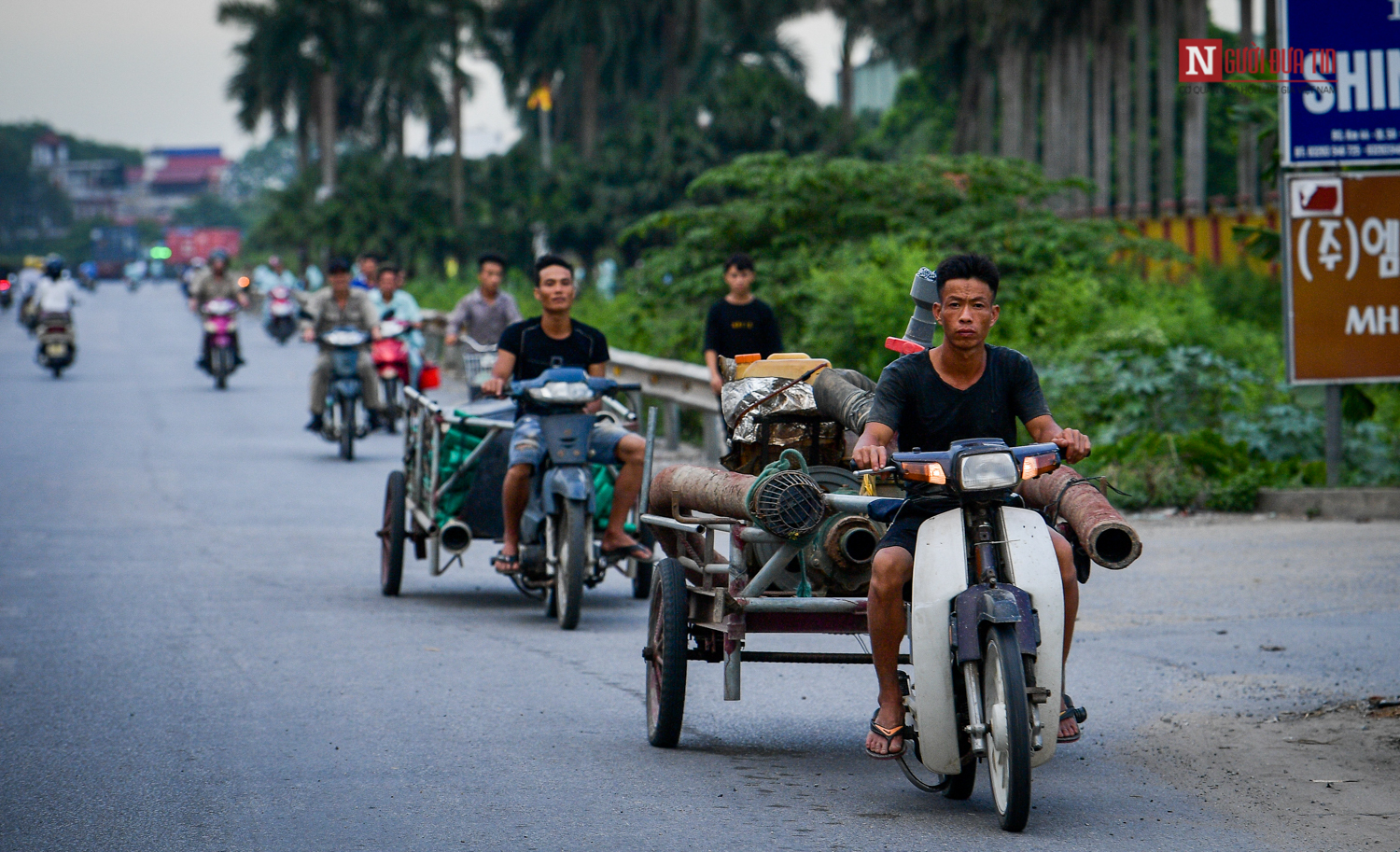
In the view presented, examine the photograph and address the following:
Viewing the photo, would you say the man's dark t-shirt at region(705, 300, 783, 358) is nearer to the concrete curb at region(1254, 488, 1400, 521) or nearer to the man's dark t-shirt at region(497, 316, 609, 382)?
the man's dark t-shirt at region(497, 316, 609, 382)

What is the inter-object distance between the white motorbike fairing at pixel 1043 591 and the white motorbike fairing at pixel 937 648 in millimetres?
146

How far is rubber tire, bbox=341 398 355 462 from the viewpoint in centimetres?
1803

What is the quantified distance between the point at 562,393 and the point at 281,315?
32448 mm

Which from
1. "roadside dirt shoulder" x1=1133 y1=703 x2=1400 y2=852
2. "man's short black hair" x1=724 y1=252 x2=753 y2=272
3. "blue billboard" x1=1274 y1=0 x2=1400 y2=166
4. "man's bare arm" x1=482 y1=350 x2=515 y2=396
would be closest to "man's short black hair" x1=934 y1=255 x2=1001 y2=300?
"roadside dirt shoulder" x1=1133 y1=703 x2=1400 y2=852

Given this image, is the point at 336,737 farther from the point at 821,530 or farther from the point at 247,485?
the point at 247,485

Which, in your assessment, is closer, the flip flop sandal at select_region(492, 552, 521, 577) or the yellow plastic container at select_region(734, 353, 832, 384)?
the yellow plastic container at select_region(734, 353, 832, 384)

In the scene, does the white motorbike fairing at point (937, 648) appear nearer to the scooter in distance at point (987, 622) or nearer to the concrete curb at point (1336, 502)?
the scooter in distance at point (987, 622)

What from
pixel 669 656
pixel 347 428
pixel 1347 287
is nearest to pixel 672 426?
pixel 347 428

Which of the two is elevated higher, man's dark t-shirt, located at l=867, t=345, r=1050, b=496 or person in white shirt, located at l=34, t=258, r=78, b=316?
person in white shirt, located at l=34, t=258, r=78, b=316

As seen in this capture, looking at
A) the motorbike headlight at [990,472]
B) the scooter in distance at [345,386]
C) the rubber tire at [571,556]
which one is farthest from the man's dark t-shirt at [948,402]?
the scooter in distance at [345,386]

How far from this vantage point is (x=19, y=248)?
18725 cm

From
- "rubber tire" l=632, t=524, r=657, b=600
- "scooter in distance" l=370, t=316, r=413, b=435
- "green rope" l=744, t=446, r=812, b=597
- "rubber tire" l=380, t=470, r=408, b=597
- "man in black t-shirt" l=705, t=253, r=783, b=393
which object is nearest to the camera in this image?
"green rope" l=744, t=446, r=812, b=597

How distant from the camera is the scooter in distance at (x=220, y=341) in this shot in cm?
2709

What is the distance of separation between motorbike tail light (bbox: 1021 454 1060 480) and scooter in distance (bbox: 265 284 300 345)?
36.2 metres
